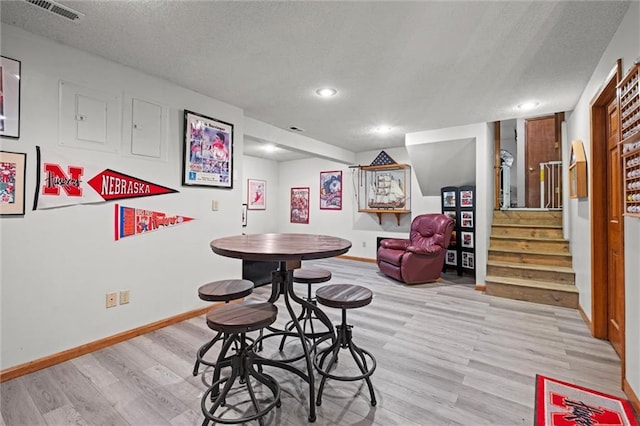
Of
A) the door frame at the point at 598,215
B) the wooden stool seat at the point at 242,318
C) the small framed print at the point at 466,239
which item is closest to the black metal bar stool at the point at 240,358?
the wooden stool seat at the point at 242,318

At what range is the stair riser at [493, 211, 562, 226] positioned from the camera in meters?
4.51

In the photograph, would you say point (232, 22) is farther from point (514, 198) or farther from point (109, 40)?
point (514, 198)

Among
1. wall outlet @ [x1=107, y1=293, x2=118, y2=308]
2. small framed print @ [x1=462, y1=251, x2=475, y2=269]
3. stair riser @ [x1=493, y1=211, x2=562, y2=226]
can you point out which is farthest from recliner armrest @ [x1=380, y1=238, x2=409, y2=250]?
wall outlet @ [x1=107, y1=293, x2=118, y2=308]

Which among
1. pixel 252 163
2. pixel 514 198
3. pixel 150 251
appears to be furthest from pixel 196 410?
pixel 514 198

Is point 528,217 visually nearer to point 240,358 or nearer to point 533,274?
point 533,274

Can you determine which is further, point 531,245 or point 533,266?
point 531,245

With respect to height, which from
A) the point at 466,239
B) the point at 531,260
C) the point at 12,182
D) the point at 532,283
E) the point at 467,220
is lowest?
the point at 532,283

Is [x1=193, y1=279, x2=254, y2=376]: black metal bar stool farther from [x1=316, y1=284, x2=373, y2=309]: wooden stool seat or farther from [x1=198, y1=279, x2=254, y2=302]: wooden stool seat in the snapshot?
[x1=316, y1=284, x2=373, y2=309]: wooden stool seat

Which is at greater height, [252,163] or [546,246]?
[252,163]

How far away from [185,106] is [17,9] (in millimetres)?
1317

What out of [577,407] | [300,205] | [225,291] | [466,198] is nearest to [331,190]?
[300,205]

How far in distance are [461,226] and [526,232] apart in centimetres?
90

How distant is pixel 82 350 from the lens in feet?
7.55

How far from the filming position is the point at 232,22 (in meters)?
1.97
